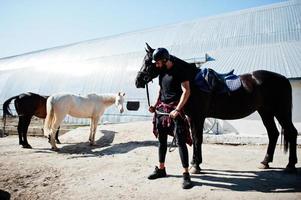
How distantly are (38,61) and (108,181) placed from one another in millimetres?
28544

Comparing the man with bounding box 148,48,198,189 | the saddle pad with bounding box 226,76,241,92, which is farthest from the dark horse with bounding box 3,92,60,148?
the saddle pad with bounding box 226,76,241,92

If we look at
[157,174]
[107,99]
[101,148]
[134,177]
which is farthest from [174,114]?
[107,99]

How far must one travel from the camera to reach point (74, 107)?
25.3ft

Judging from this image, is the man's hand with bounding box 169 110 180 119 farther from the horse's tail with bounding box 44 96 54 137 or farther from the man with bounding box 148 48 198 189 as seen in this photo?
the horse's tail with bounding box 44 96 54 137

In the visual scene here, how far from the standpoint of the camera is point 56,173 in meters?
4.51

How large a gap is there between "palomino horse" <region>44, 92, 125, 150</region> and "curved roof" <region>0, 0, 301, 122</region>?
5741 millimetres

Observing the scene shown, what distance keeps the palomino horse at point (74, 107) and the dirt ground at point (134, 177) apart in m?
0.96

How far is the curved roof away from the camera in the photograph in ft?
47.1

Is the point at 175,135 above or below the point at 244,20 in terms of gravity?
below

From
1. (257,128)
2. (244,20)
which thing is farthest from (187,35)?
(257,128)

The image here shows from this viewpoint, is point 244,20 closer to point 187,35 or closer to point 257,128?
point 187,35

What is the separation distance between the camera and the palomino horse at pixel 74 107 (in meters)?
7.20

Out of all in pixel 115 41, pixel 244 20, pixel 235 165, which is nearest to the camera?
pixel 235 165

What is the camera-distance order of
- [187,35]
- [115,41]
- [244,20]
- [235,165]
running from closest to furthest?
[235,165], [244,20], [187,35], [115,41]
